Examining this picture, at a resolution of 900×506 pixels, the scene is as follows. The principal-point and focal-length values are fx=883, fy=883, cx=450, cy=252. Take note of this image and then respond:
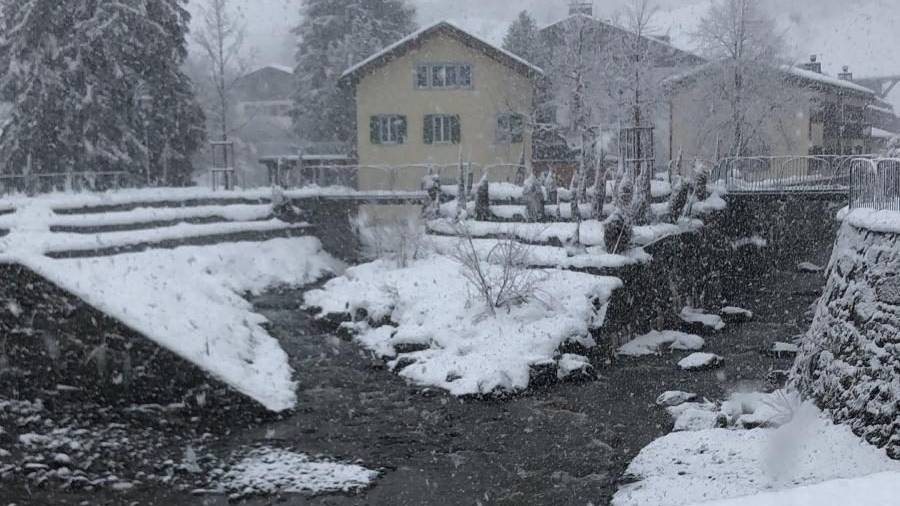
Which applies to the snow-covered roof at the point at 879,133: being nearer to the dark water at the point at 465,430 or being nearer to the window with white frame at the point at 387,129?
the window with white frame at the point at 387,129

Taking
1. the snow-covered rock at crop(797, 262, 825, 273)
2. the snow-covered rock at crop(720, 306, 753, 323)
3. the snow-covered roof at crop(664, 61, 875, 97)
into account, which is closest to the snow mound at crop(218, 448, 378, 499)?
the snow-covered rock at crop(720, 306, 753, 323)

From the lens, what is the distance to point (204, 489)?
12.1 m

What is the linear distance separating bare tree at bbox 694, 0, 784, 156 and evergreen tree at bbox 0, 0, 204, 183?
22.3 meters

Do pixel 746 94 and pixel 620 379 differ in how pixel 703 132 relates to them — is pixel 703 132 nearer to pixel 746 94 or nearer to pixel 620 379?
pixel 746 94

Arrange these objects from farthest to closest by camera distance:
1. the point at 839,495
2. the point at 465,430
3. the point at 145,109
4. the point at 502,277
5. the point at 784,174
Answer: the point at 145,109 < the point at 784,174 < the point at 502,277 < the point at 465,430 < the point at 839,495

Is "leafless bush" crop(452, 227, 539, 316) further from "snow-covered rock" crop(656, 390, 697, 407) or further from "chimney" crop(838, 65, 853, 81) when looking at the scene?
"chimney" crop(838, 65, 853, 81)

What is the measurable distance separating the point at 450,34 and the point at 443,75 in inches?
69.6

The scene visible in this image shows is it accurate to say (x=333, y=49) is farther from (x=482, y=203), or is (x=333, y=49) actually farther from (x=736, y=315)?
(x=736, y=315)

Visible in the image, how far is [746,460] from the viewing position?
40.0ft

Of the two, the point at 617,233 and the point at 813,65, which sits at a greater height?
the point at 813,65

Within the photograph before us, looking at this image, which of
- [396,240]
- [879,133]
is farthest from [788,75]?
[396,240]

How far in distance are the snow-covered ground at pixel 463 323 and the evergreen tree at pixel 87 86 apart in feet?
38.0

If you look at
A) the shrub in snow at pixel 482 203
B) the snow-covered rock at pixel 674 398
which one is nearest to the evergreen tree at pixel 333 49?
the shrub in snow at pixel 482 203

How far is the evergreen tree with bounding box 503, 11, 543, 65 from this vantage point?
144ft
